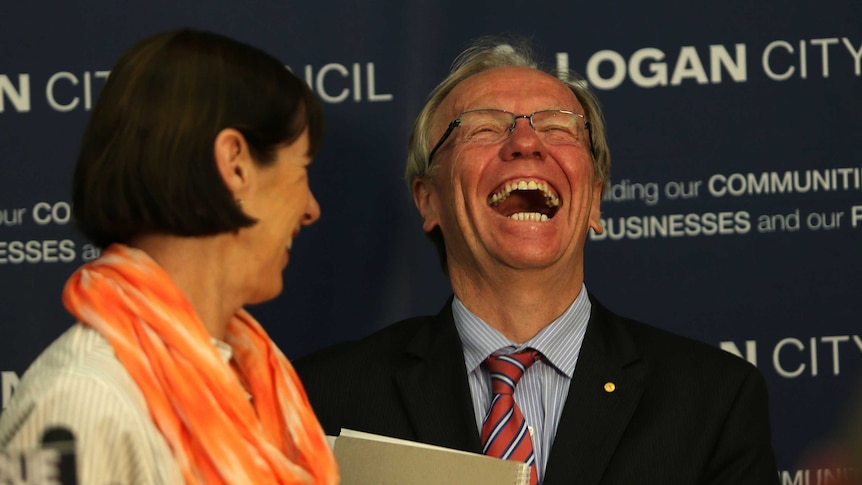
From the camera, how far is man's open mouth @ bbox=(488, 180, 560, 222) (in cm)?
252

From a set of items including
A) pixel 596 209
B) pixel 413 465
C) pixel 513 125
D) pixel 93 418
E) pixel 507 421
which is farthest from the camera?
pixel 596 209

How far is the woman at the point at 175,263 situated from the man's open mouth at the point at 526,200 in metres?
0.96

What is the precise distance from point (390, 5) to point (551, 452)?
1.29m

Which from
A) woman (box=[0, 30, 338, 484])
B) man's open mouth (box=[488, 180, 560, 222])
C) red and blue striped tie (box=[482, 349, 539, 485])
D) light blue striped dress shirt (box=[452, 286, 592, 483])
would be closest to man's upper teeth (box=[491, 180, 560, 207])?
man's open mouth (box=[488, 180, 560, 222])

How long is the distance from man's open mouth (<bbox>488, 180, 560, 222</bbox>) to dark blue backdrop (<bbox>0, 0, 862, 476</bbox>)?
400 millimetres

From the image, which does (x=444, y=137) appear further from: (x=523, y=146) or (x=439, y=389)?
(x=439, y=389)

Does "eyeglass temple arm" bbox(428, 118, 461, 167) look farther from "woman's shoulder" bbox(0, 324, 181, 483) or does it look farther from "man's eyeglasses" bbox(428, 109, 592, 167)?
"woman's shoulder" bbox(0, 324, 181, 483)

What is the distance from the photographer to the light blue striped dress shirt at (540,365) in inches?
94.5

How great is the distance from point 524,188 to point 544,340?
1.11 ft

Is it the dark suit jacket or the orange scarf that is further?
the dark suit jacket

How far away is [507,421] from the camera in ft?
7.73

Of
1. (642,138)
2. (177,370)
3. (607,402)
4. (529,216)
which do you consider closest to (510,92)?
(529,216)

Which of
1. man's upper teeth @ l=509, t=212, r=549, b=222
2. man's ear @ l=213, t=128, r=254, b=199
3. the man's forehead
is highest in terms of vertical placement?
the man's forehead

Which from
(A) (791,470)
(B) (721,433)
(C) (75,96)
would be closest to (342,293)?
(C) (75,96)
